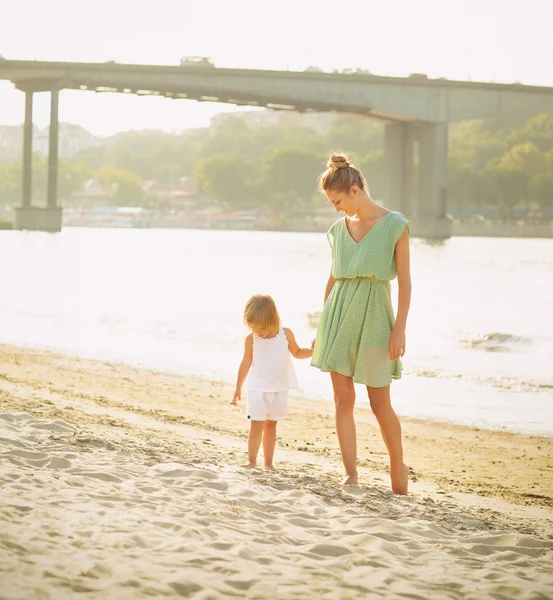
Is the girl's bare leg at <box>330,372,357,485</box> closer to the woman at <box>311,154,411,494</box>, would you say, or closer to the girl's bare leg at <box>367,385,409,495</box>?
the woman at <box>311,154,411,494</box>

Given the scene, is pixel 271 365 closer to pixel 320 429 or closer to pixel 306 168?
pixel 320 429

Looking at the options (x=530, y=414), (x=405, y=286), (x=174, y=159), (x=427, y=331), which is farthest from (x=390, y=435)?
(x=174, y=159)

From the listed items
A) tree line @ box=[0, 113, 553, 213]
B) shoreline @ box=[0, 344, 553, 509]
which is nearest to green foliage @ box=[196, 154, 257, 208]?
tree line @ box=[0, 113, 553, 213]

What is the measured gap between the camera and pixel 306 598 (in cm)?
348

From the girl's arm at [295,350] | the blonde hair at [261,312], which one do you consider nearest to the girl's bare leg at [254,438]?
the girl's arm at [295,350]

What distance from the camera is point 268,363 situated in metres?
5.66

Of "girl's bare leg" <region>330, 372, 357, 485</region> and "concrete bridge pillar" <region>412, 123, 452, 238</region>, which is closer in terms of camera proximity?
"girl's bare leg" <region>330, 372, 357, 485</region>

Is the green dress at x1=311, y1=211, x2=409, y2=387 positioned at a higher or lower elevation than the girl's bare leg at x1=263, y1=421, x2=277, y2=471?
higher

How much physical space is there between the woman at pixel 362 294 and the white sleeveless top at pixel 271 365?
0.42 m

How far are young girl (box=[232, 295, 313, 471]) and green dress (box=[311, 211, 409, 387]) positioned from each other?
18.4 inches

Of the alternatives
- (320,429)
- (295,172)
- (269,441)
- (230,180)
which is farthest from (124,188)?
(269,441)

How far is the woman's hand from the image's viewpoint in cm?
502

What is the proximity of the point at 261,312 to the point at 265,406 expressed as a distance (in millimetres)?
512

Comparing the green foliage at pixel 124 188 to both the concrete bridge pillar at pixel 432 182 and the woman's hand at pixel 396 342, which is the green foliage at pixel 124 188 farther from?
the woman's hand at pixel 396 342
